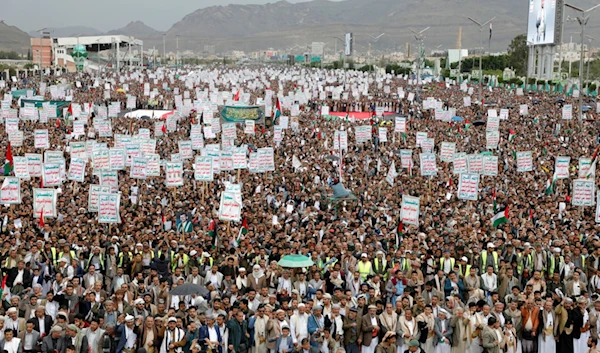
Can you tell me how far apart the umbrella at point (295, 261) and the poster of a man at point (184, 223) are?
14.3ft

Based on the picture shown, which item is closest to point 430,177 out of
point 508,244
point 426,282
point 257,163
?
point 257,163

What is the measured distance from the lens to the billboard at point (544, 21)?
245 feet

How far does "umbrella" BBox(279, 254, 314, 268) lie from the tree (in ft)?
318

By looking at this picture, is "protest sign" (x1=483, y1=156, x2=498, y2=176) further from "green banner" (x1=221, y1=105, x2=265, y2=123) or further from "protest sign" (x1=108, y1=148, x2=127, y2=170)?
"green banner" (x1=221, y1=105, x2=265, y2=123)

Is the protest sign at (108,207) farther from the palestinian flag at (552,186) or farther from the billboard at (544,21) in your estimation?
the billboard at (544,21)

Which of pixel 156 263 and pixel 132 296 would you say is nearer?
pixel 132 296

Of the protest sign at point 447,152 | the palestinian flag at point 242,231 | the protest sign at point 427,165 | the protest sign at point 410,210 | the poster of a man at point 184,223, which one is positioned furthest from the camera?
the protest sign at point 447,152

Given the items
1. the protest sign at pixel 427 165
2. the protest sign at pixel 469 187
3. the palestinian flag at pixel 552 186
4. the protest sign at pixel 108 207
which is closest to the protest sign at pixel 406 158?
the protest sign at pixel 427 165

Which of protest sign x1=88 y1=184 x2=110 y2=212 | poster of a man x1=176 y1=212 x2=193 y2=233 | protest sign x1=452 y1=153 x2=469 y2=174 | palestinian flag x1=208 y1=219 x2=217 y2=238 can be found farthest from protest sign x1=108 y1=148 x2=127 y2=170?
protest sign x1=452 y1=153 x2=469 y2=174

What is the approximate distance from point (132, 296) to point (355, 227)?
19.2 feet

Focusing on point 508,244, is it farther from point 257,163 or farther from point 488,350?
point 257,163

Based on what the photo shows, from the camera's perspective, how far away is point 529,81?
80125 mm

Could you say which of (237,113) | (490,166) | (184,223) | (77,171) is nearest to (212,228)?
(184,223)

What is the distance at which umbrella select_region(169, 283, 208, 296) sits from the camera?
1147cm
